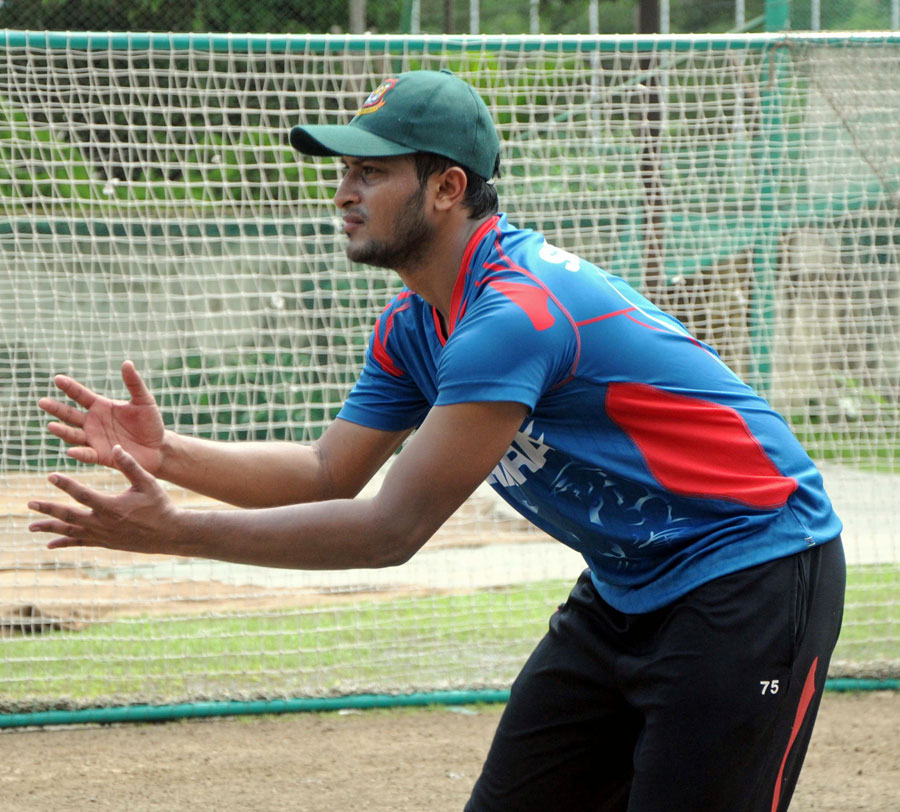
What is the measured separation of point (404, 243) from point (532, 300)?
34cm

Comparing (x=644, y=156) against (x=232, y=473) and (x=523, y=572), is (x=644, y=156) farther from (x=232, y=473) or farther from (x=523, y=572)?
(x=232, y=473)

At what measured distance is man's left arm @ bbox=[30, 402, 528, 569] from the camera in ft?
6.25

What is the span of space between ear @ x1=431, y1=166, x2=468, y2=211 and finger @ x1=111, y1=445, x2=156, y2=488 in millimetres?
752

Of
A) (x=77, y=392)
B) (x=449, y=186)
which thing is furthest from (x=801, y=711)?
(x=77, y=392)

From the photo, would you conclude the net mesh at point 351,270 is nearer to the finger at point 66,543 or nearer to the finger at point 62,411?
the finger at point 62,411

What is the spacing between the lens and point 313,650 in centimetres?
500

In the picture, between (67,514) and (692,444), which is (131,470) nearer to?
(67,514)

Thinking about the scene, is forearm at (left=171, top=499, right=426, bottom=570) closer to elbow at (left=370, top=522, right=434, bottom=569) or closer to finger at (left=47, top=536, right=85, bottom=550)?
Result: elbow at (left=370, top=522, right=434, bottom=569)

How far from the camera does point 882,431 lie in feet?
17.5

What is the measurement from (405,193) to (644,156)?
3.24 meters

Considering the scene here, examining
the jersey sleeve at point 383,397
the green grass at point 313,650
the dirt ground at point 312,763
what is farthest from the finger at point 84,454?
the green grass at point 313,650

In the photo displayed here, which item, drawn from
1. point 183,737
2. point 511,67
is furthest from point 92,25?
point 183,737

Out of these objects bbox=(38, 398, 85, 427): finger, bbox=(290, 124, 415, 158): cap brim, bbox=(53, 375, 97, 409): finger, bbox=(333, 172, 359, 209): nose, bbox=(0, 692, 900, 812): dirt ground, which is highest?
bbox=(290, 124, 415, 158): cap brim

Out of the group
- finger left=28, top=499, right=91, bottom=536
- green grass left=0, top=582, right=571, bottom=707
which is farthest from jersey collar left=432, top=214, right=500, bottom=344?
green grass left=0, top=582, right=571, bottom=707
